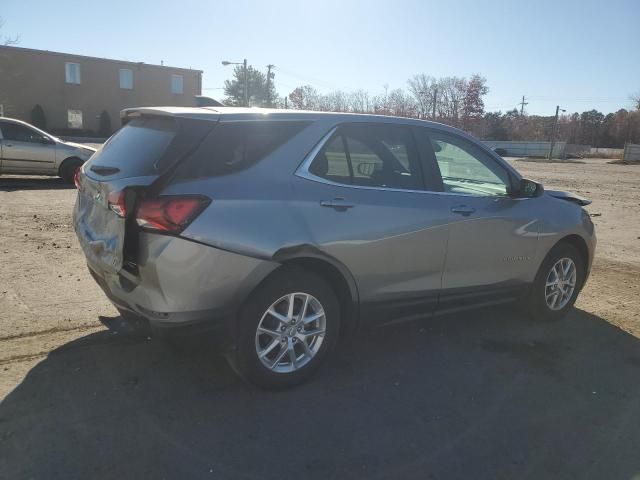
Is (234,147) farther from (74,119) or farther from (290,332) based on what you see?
(74,119)

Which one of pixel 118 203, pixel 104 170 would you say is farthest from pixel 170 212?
pixel 104 170

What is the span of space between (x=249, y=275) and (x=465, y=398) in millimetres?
→ 1637

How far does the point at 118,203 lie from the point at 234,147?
0.75 m

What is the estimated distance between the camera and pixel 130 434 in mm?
2959

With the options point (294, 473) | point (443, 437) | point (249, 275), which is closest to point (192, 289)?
point (249, 275)

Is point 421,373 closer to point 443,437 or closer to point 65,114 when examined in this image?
point 443,437

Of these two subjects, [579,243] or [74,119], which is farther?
[74,119]

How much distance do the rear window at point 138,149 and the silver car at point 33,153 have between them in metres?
10.4

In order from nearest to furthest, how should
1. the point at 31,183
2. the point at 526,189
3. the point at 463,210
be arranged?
the point at 463,210 < the point at 526,189 < the point at 31,183

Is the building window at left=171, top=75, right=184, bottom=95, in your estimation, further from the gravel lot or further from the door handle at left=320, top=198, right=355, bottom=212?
the door handle at left=320, top=198, right=355, bottom=212

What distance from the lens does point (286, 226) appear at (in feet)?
10.7

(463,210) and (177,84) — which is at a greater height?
(177,84)

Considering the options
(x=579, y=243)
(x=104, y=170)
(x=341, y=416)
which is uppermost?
(x=104, y=170)

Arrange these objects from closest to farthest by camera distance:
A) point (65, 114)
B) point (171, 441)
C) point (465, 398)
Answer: point (171, 441)
point (465, 398)
point (65, 114)
